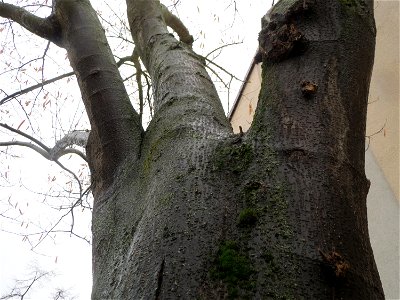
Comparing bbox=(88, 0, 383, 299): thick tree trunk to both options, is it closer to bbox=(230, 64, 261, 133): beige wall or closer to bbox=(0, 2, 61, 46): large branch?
bbox=(0, 2, 61, 46): large branch

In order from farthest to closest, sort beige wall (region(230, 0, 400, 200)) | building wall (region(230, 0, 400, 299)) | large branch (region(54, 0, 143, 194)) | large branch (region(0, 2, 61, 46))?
beige wall (region(230, 0, 400, 200)) → building wall (region(230, 0, 400, 299)) → large branch (region(0, 2, 61, 46)) → large branch (region(54, 0, 143, 194))

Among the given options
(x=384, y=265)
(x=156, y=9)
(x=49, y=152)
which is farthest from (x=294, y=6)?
(x=384, y=265)

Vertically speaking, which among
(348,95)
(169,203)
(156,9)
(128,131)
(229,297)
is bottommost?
(229,297)

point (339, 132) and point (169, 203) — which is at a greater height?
point (339, 132)

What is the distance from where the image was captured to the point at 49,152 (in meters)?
3.34

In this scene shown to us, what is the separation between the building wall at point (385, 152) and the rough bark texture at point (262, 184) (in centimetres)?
270

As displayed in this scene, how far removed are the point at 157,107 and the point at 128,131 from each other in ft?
0.66

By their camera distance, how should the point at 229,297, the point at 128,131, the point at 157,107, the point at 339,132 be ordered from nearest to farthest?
the point at 229,297 < the point at 339,132 < the point at 128,131 < the point at 157,107

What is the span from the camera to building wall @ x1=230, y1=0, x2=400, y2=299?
3613mm

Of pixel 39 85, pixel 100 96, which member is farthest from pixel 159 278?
pixel 39 85

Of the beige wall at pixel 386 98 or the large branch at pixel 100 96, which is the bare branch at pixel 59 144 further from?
the beige wall at pixel 386 98

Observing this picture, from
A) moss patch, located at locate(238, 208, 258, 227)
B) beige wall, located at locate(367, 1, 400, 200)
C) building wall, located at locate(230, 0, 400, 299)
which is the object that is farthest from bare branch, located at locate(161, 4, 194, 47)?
moss patch, located at locate(238, 208, 258, 227)

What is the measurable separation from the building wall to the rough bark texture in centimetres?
270

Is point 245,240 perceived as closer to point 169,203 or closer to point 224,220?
point 224,220
